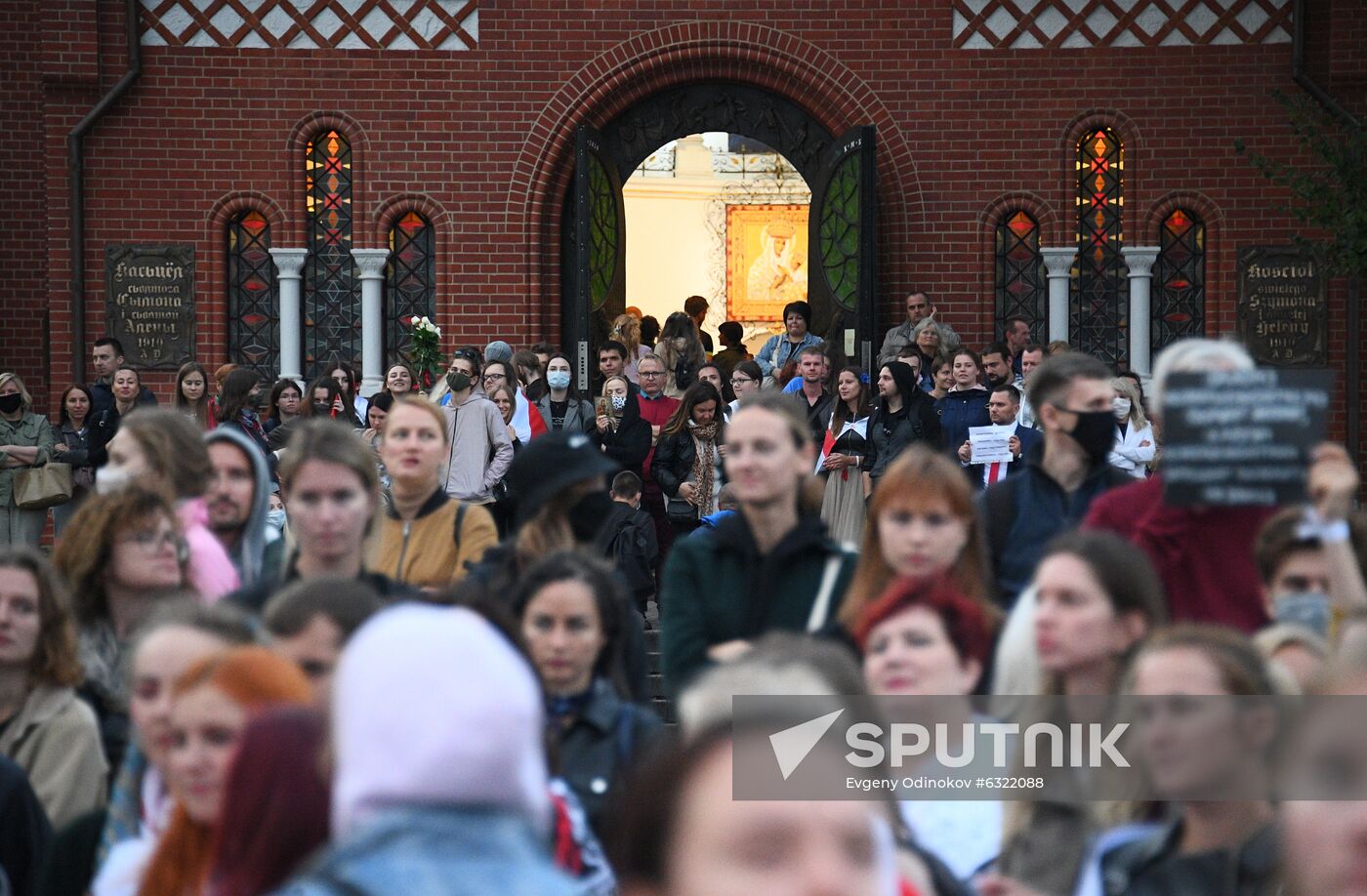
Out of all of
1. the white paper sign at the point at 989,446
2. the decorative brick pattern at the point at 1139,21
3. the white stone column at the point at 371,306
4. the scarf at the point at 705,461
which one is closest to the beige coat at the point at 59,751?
the white paper sign at the point at 989,446

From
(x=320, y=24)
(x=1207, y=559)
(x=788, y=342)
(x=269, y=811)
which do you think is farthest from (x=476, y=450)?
(x=269, y=811)

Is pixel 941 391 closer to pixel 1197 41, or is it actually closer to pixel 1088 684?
pixel 1197 41

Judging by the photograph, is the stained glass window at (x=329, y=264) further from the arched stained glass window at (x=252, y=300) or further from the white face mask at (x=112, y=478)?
the white face mask at (x=112, y=478)

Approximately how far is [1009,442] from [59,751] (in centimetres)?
636

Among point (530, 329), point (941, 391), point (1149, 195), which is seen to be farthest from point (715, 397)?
point (1149, 195)

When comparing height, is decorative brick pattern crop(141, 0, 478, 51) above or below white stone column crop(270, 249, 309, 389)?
above

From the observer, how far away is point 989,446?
962cm

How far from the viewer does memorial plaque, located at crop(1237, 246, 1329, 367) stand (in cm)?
1596

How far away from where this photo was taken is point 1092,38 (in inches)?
625

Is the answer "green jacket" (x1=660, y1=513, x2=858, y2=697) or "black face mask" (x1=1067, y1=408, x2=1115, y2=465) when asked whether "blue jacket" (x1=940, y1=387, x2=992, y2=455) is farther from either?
"green jacket" (x1=660, y1=513, x2=858, y2=697)

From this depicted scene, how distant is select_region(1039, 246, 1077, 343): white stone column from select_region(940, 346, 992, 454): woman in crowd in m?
4.91

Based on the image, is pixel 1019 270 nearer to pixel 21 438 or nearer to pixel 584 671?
pixel 21 438

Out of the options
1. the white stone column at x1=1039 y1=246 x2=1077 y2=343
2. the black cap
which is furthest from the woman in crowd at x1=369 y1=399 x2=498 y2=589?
the white stone column at x1=1039 y1=246 x2=1077 y2=343

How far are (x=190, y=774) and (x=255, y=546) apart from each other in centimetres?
251
